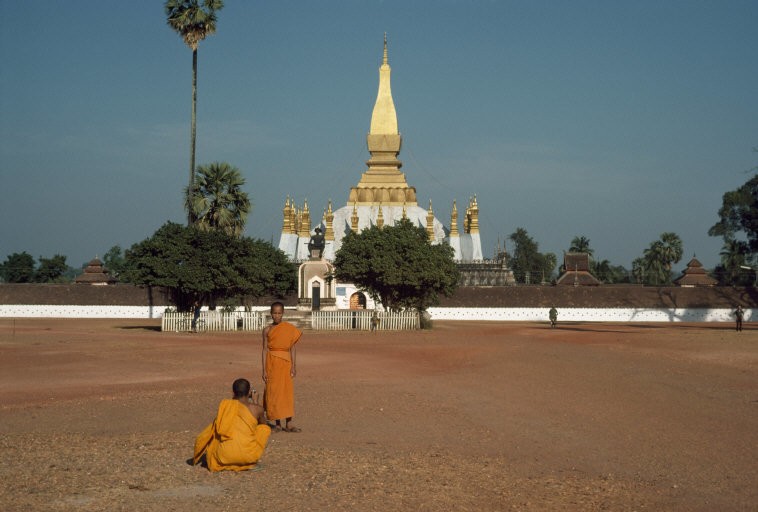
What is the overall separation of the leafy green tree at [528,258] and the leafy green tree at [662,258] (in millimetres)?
14435

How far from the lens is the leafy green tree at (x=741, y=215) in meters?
56.7

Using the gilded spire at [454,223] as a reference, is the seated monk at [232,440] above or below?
below

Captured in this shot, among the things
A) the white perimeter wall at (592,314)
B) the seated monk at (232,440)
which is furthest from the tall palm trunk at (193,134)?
the seated monk at (232,440)

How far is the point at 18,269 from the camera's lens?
79000mm

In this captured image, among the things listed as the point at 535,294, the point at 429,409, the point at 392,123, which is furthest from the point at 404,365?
the point at 392,123

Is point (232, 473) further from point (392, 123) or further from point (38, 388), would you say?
point (392, 123)

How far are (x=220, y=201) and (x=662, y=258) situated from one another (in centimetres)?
5561

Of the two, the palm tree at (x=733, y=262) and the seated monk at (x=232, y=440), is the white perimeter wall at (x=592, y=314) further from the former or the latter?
the seated monk at (x=232, y=440)

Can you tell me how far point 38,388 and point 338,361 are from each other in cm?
773

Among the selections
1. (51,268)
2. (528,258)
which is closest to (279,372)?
(51,268)

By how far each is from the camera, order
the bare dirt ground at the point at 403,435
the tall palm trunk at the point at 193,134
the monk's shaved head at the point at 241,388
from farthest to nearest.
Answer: the tall palm trunk at the point at 193,134 < the monk's shaved head at the point at 241,388 < the bare dirt ground at the point at 403,435

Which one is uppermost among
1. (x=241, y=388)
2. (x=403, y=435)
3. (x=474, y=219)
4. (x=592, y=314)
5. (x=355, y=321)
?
(x=474, y=219)

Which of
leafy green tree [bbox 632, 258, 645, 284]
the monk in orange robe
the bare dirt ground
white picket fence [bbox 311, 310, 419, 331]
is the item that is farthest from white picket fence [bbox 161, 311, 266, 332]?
leafy green tree [bbox 632, 258, 645, 284]

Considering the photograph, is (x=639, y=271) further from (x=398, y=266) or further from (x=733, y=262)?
(x=398, y=266)
